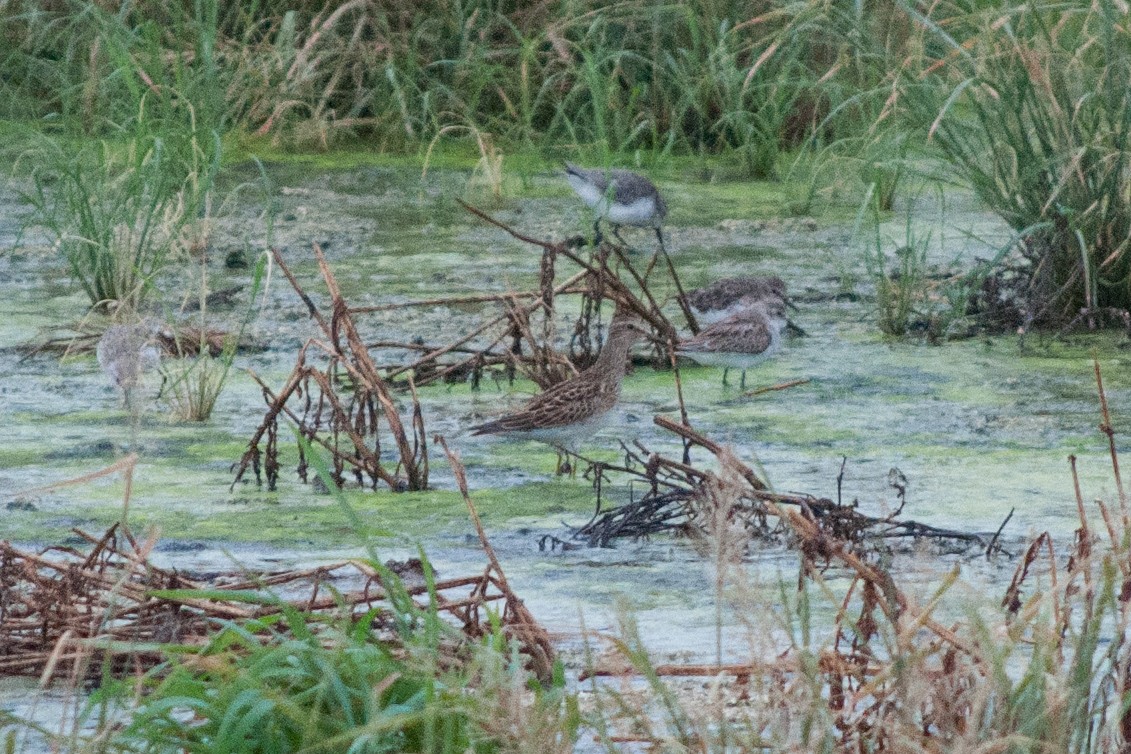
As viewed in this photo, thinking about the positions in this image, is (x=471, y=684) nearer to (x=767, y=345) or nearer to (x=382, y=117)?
(x=767, y=345)

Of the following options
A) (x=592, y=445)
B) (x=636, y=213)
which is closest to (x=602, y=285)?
(x=592, y=445)

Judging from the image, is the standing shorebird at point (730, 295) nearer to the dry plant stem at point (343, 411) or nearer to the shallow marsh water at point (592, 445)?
the shallow marsh water at point (592, 445)

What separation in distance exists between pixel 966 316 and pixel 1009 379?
81 cm

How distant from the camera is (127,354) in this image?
5566 millimetres

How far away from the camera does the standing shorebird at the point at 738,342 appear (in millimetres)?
5871

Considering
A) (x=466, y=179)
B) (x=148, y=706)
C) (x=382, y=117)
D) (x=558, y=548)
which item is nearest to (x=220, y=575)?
(x=558, y=548)

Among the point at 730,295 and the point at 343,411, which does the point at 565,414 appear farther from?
the point at 730,295

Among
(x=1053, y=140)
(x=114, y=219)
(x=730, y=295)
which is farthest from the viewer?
(x=114, y=219)

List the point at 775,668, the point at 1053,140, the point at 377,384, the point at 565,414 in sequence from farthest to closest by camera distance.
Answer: the point at 1053,140, the point at 565,414, the point at 377,384, the point at 775,668

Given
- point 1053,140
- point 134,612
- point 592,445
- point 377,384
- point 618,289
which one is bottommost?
point 592,445

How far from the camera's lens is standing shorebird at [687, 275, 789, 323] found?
660 centimetres

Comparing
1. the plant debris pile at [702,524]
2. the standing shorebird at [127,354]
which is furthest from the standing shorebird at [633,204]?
the plant debris pile at [702,524]

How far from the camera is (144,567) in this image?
319 centimetres

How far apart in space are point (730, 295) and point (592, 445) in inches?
61.2
